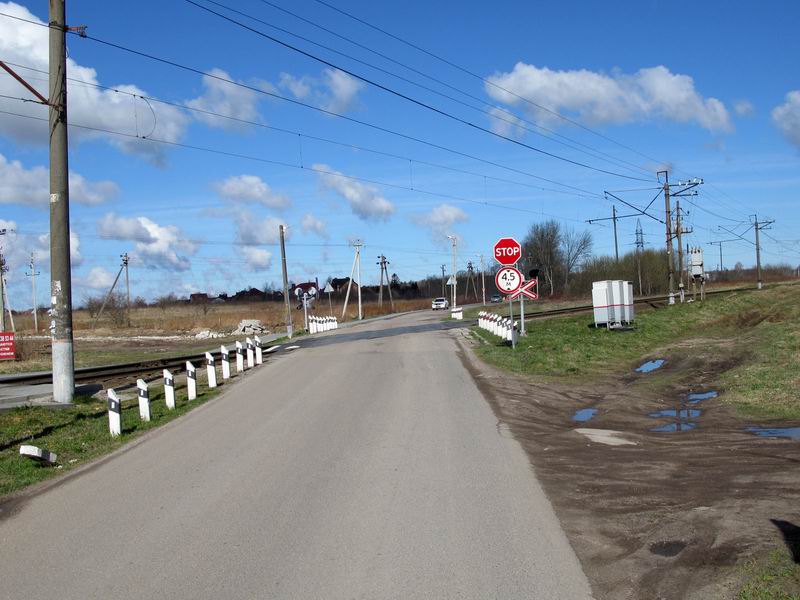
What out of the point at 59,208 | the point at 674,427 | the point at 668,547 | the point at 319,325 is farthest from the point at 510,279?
the point at 319,325

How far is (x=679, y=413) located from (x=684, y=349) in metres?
11.9

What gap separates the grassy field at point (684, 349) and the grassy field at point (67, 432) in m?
9.17

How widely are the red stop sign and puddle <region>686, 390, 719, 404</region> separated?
895 cm

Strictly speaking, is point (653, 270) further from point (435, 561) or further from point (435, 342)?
point (435, 561)

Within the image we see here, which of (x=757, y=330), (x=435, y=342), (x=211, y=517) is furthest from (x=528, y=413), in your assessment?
(x=757, y=330)

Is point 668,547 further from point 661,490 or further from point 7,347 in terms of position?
point 7,347

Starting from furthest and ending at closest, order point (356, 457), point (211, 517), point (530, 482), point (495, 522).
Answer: point (356, 457)
point (530, 482)
point (211, 517)
point (495, 522)

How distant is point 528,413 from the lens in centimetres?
1361

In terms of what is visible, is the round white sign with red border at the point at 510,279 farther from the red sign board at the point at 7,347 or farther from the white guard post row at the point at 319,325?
the white guard post row at the point at 319,325

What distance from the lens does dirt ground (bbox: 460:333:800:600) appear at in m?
5.60

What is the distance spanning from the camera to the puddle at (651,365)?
21.0 metres

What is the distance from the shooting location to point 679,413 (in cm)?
1377

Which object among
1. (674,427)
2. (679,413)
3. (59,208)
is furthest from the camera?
(59,208)

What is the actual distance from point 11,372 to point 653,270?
9173 cm
